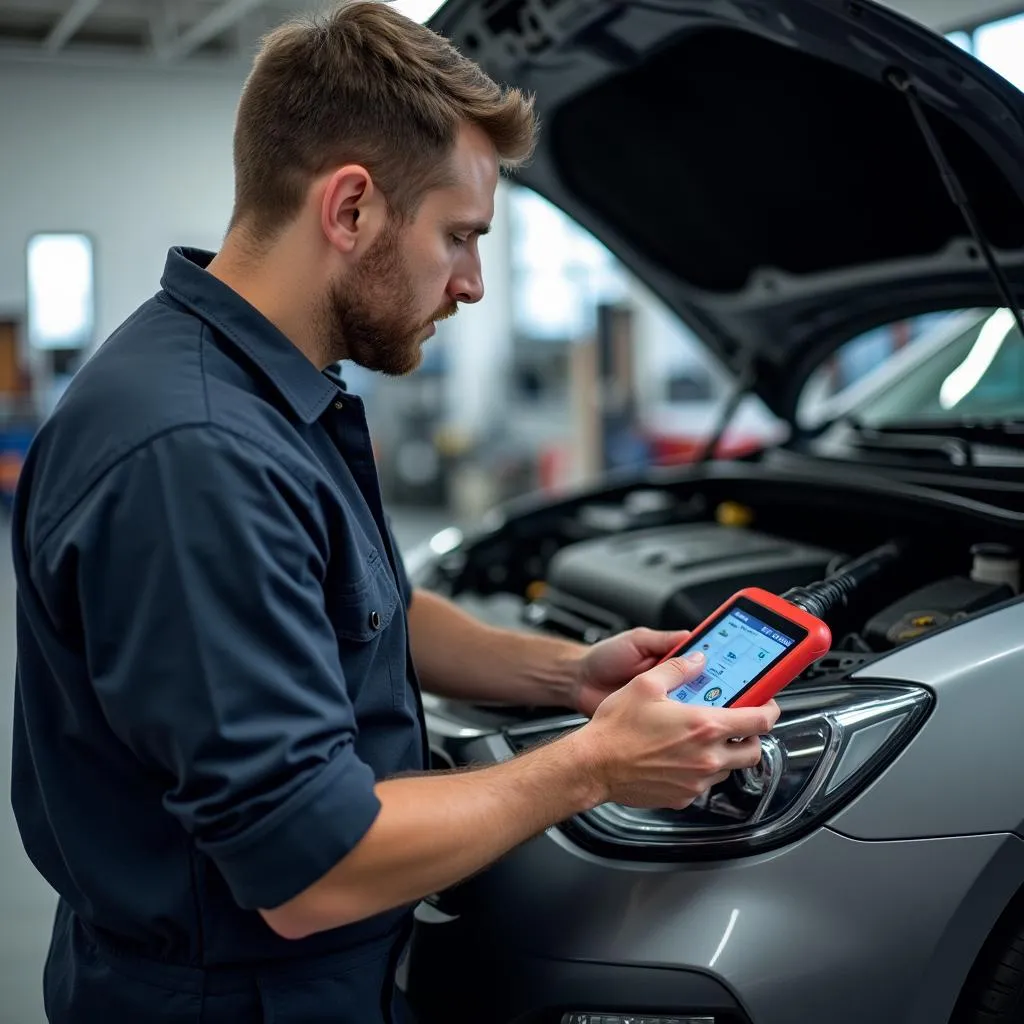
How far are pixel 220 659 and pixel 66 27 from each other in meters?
2.48

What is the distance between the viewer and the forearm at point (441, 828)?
1.00 meters

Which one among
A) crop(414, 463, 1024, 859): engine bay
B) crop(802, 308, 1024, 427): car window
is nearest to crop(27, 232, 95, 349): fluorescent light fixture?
crop(414, 463, 1024, 859): engine bay

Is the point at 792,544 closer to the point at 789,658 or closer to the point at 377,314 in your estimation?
the point at 789,658

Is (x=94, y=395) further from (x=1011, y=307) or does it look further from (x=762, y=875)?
(x=1011, y=307)

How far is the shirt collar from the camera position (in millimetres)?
1110

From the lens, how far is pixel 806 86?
1931 millimetres

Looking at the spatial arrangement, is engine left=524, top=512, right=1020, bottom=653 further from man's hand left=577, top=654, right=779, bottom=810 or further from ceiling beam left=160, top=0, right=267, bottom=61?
ceiling beam left=160, top=0, right=267, bottom=61

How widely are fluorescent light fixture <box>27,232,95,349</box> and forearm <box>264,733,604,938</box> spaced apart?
2.53m

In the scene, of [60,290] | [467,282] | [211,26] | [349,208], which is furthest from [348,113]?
[60,290]

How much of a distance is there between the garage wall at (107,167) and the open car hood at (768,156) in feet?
3.74

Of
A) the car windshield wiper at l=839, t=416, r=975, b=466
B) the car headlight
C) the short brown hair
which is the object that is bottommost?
the car headlight

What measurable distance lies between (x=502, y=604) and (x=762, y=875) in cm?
113

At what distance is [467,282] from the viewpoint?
1240mm

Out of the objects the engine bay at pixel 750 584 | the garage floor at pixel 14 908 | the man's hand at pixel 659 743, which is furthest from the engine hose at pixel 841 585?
the garage floor at pixel 14 908
